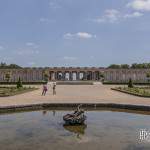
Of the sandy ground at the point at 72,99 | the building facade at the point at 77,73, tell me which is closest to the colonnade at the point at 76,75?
the building facade at the point at 77,73

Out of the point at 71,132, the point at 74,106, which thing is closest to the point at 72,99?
the point at 74,106

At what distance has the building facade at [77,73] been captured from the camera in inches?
3401

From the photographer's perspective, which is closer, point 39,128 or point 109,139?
point 109,139

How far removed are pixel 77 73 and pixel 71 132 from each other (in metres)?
73.5

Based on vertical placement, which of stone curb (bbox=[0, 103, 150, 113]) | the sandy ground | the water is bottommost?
the water

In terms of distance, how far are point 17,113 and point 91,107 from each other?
227 inches

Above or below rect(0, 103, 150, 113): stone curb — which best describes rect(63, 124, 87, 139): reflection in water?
below

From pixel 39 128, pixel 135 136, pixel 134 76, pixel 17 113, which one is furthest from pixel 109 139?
pixel 134 76

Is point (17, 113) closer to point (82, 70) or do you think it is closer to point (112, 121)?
point (112, 121)

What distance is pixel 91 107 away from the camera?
25391 millimetres

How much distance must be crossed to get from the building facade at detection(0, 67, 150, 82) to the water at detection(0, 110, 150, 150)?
208 ft

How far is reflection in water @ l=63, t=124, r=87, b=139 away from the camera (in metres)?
16.6

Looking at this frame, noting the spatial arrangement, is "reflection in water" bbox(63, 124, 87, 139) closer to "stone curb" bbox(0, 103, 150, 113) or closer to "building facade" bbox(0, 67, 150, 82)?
"stone curb" bbox(0, 103, 150, 113)

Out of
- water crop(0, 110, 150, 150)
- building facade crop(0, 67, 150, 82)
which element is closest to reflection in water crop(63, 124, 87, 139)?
water crop(0, 110, 150, 150)
